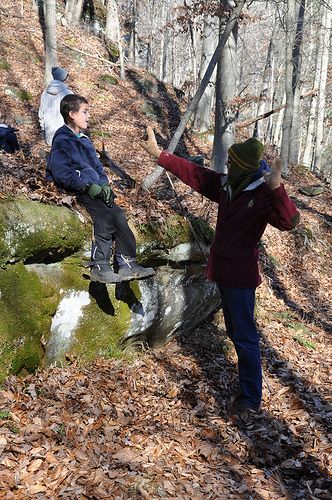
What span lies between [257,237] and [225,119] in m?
4.52

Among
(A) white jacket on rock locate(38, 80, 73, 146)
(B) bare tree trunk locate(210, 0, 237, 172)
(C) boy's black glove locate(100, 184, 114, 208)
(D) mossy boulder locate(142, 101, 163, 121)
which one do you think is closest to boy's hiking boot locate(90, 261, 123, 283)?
(C) boy's black glove locate(100, 184, 114, 208)

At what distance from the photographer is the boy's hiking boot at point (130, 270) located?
3.77 meters

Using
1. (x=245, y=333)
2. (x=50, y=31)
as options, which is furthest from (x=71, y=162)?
(x=50, y=31)

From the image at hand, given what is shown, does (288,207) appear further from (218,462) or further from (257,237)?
(218,462)

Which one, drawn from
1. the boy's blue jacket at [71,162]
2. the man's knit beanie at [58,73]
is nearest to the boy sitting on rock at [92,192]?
the boy's blue jacket at [71,162]

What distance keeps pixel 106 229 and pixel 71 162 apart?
897 mm

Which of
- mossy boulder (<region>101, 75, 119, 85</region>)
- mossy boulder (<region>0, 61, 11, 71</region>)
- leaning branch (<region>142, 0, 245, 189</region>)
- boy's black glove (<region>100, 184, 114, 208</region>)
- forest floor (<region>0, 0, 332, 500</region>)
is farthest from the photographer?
mossy boulder (<region>101, 75, 119, 85</region>)

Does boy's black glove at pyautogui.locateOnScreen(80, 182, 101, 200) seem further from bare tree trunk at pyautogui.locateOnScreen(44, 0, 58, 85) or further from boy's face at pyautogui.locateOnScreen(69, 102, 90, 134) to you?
bare tree trunk at pyautogui.locateOnScreen(44, 0, 58, 85)

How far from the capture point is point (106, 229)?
388 centimetres

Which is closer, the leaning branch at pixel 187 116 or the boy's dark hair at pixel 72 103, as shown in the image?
the boy's dark hair at pixel 72 103

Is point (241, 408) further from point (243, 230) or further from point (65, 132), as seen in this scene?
point (65, 132)

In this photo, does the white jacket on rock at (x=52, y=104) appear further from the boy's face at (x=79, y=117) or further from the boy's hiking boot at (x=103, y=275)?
the boy's hiking boot at (x=103, y=275)

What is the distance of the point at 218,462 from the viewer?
301cm

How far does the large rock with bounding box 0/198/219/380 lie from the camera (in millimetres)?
3398
